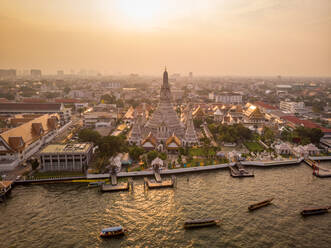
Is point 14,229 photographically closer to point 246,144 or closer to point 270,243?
point 270,243

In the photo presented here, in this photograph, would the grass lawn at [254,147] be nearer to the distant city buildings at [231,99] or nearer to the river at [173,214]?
the river at [173,214]

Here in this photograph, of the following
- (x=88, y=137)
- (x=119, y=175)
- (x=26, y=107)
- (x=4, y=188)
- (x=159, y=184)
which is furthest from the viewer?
(x=26, y=107)

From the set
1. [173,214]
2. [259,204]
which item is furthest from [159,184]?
[259,204]

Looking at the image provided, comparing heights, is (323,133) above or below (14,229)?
above

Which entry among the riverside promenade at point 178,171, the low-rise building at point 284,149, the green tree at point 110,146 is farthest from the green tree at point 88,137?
the low-rise building at point 284,149

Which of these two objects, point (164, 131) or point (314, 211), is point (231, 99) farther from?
point (314, 211)

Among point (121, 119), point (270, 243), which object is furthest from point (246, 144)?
point (121, 119)

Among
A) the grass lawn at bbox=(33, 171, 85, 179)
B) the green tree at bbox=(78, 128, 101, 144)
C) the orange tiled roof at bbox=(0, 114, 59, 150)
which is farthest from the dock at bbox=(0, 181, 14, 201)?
the green tree at bbox=(78, 128, 101, 144)
